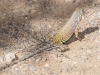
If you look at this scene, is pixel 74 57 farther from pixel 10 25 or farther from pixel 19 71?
pixel 10 25

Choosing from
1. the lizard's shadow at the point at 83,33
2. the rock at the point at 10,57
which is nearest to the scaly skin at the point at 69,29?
the lizard's shadow at the point at 83,33

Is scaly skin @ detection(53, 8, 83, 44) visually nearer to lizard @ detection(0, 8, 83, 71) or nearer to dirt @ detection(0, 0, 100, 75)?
lizard @ detection(0, 8, 83, 71)

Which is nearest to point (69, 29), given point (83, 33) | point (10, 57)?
point (83, 33)

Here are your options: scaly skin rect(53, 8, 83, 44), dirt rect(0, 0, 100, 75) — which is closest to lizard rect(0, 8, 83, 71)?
scaly skin rect(53, 8, 83, 44)

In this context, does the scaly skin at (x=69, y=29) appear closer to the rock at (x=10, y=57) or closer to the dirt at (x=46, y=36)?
the dirt at (x=46, y=36)

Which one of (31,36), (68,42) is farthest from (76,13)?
(31,36)

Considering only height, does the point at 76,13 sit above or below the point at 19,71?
above
